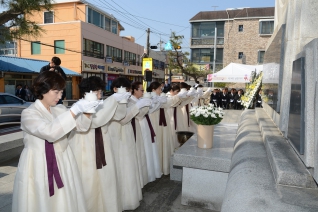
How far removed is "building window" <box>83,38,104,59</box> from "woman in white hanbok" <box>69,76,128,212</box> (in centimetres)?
2251

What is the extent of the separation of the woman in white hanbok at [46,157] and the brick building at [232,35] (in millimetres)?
26823

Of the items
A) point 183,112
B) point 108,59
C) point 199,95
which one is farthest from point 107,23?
A: point 183,112

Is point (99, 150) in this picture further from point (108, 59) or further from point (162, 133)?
point (108, 59)

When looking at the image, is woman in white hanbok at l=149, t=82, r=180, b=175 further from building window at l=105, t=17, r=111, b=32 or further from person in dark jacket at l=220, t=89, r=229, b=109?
building window at l=105, t=17, r=111, b=32

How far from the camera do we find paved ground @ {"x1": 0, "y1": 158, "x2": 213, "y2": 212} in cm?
370

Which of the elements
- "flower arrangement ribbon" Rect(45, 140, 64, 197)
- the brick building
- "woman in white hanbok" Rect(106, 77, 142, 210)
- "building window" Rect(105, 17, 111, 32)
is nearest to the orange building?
"building window" Rect(105, 17, 111, 32)

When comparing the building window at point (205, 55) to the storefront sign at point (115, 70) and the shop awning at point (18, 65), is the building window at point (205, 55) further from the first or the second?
the shop awning at point (18, 65)

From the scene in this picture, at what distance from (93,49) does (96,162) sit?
24.2 m

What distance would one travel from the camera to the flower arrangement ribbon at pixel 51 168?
2.44m

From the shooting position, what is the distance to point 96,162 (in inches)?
122

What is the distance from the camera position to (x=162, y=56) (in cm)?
4688

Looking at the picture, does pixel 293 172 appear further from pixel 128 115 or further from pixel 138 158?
pixel 138 158

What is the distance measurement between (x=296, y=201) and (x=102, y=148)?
81.6 inches

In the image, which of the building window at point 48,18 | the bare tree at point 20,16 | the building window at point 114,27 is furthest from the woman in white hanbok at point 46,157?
the building window at point 114,27
